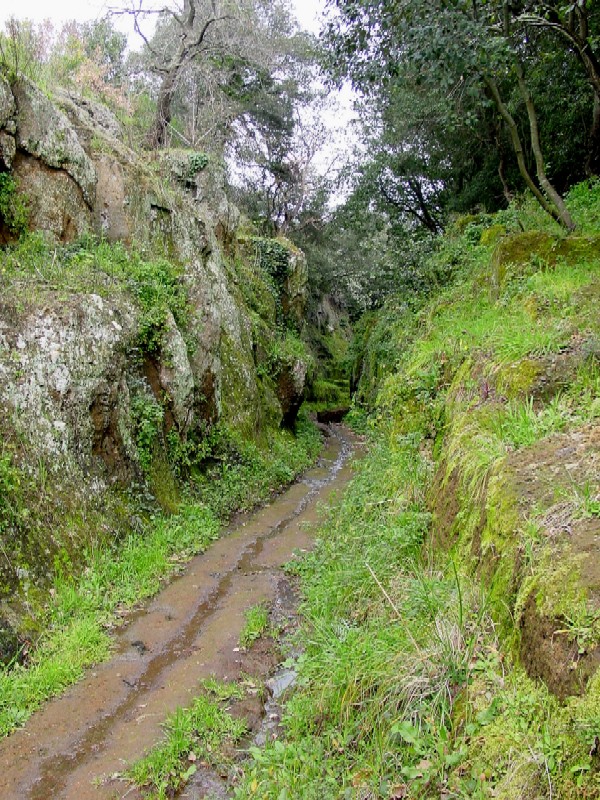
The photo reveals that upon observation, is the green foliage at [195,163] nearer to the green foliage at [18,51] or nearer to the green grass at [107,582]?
the green foliage at [18,51]

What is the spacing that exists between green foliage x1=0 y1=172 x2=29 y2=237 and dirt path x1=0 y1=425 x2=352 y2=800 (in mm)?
6514

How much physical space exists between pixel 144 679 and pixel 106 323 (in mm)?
5573

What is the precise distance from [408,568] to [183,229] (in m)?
10.4

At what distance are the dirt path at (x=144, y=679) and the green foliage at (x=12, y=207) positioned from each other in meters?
6.51

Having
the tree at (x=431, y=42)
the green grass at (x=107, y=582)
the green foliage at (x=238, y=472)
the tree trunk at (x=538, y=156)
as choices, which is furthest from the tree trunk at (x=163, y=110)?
the tree trunk at (x=538, y=156)

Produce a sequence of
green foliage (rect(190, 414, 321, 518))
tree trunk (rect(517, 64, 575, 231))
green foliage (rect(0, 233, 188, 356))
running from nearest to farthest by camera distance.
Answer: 1. tree trunk (rect(517, 64, 575, 231))
2. green foliage (rect(0, 233, 188, 356))
3. green foliage (rect(190, 414, 321, 518))

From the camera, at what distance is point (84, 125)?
13.0 metres

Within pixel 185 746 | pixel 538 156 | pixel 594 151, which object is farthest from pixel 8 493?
pixel 594 151

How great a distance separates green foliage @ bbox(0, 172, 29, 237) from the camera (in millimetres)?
9902

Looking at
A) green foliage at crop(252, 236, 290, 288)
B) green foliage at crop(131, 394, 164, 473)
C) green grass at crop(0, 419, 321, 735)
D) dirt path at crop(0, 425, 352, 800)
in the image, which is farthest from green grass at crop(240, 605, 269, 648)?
green foliage at crop(252, 236, 290, 288)

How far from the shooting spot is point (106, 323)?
9.21 meters

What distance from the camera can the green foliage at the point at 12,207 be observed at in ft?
32.5

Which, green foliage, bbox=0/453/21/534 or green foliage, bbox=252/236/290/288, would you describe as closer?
green foliage, bbox=0/453/21/534

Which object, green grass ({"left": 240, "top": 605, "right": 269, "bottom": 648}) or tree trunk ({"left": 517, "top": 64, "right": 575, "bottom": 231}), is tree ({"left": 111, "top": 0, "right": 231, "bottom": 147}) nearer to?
tree trunk ({"left": 517, "top": 64, "right": 575, "bottom": 231})
